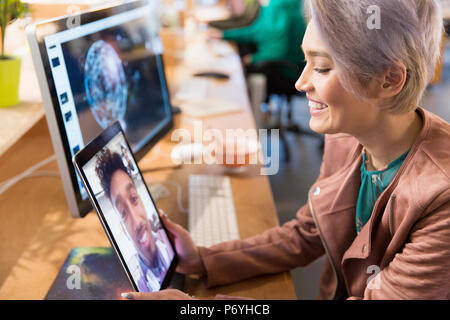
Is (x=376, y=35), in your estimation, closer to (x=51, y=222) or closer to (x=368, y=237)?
(x=368, y=237)

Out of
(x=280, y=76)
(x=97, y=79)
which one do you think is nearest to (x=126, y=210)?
(x=97, y=79)

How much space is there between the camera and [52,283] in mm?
907

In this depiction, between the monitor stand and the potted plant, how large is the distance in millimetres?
460

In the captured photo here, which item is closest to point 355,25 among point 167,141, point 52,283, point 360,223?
point 360,223

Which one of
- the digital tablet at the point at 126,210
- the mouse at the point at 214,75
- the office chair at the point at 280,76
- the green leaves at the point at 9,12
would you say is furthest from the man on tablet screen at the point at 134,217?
the office chair at the point at 280,76

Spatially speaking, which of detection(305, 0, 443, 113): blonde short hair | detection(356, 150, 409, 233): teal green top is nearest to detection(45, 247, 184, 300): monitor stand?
detection(356, 150, 409, 233): teal green top

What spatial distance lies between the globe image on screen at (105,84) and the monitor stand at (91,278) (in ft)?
0.97

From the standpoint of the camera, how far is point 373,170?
0.96 metres

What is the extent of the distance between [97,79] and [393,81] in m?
0.63

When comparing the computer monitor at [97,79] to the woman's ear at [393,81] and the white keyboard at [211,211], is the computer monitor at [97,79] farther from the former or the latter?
the woman's ear at [393,81]

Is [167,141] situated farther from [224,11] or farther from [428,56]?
[224,11]

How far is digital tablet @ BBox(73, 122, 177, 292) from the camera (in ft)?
2.37

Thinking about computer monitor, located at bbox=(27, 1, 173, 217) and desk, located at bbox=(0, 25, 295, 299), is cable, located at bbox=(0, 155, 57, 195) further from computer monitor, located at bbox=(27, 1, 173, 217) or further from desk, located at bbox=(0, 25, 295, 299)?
computer monitor, located at bbox=(27, 1, 173, 217)
